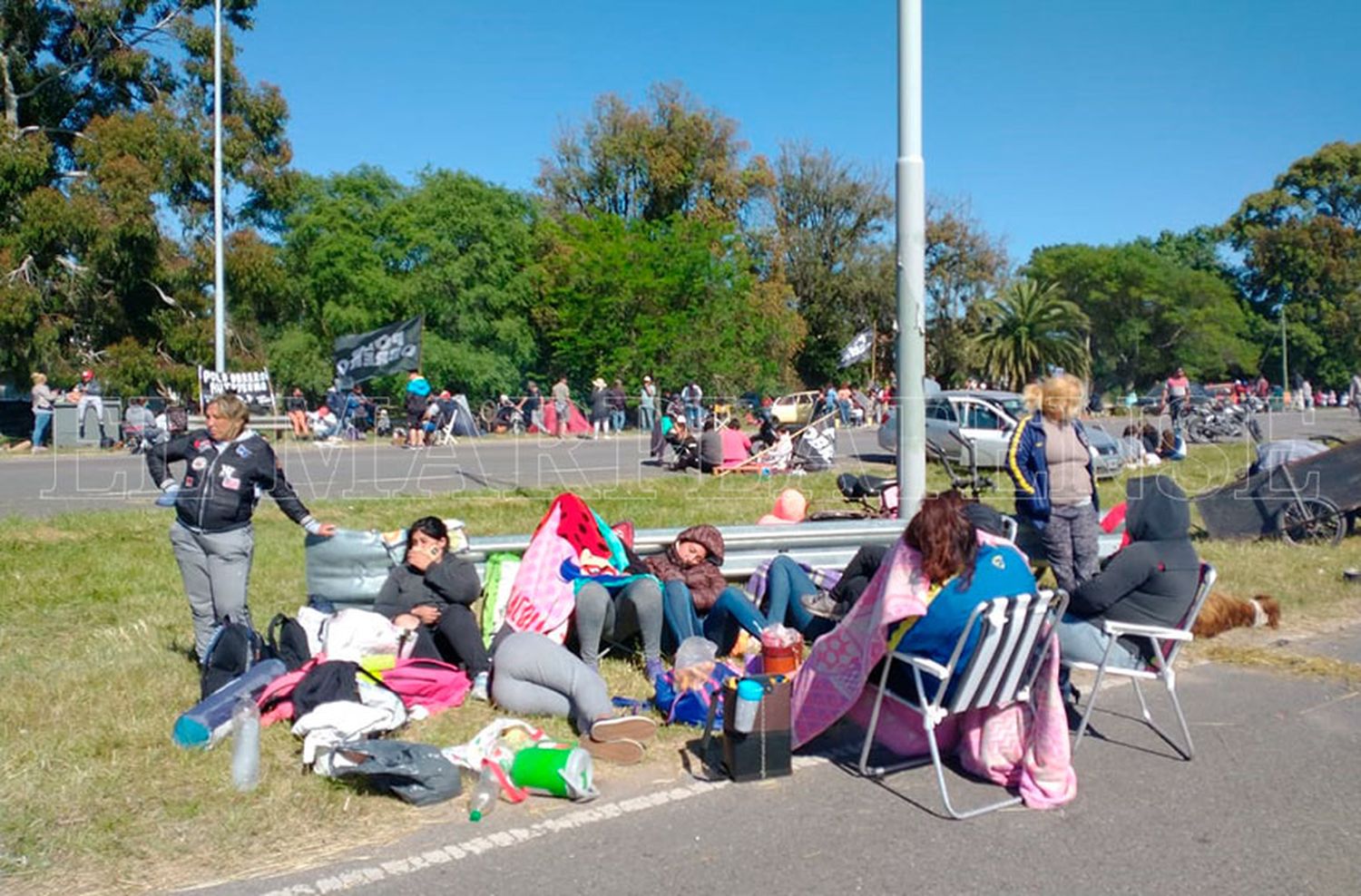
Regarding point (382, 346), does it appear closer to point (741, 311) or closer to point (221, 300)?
point (221, 300)

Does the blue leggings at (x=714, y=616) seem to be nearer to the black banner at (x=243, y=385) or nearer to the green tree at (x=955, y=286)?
the black banner at (x=243, y=385)

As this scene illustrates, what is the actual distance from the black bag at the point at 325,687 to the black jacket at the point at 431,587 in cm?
90

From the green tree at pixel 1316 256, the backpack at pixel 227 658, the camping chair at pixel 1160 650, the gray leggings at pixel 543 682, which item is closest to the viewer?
the camping chair at pixel 1160 650

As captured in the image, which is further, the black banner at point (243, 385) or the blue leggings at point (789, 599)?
the black banner at point (243, 385)

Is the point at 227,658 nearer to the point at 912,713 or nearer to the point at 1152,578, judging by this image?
the point at 912,713

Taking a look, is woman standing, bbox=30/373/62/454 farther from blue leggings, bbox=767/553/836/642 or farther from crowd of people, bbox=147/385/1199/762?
blue leggings, bbox=767/553/836/642

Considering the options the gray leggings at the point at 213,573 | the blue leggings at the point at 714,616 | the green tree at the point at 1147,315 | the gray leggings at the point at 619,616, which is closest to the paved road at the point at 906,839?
the gray leggings at the point at 619,616

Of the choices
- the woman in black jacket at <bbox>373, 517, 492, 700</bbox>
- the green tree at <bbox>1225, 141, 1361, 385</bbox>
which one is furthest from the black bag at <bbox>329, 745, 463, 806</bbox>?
the green tree at <bbox>1225, 141, 1361, 385</bbox>

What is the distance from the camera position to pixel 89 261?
102ft

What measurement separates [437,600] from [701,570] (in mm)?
1660

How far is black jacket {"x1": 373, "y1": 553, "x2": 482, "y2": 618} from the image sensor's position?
6.68m

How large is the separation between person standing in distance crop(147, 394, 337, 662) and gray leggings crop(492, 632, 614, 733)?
163cm

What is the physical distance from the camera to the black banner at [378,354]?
2944 cm

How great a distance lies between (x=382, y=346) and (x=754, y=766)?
1034 inches
